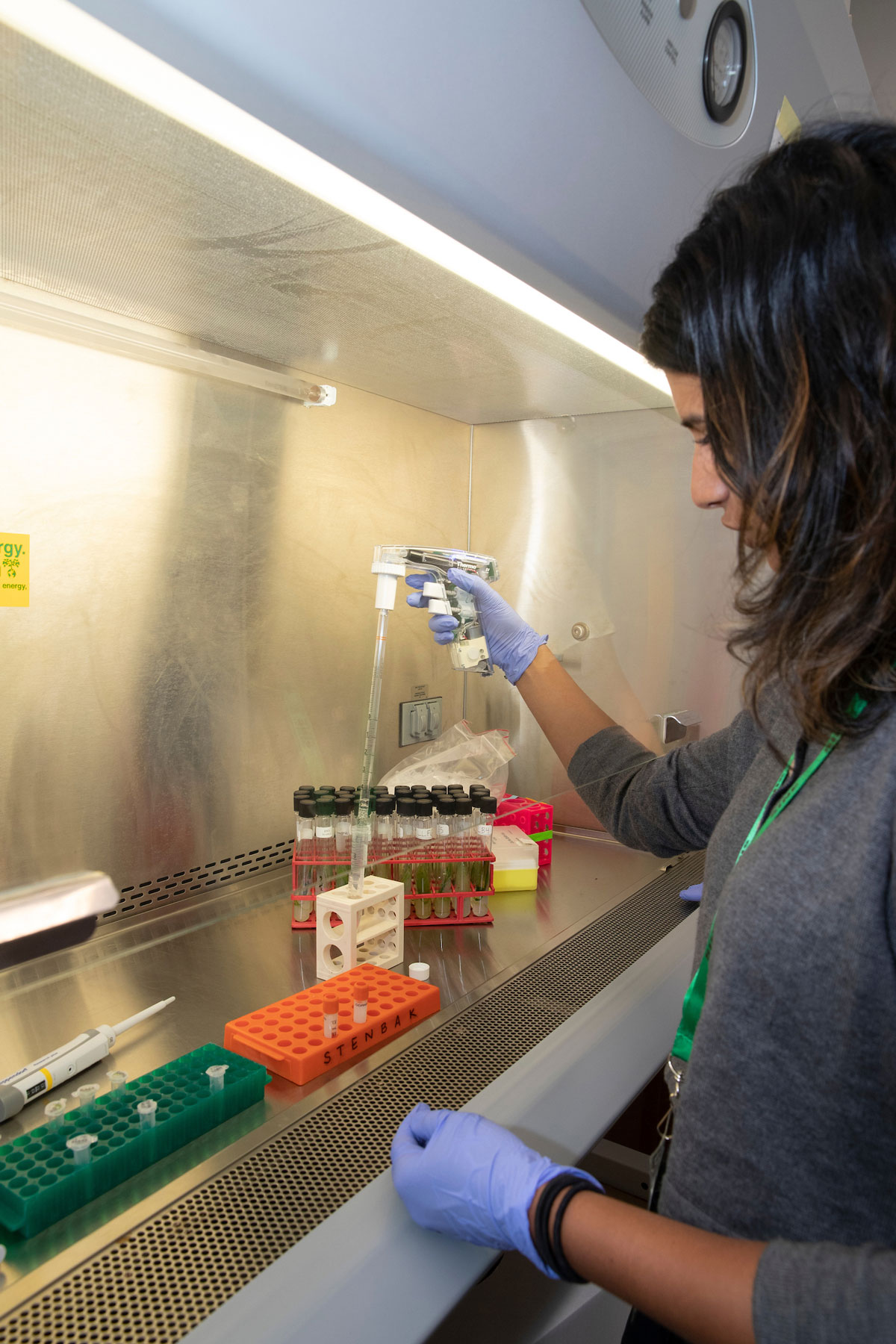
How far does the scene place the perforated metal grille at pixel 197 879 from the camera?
1385 mm

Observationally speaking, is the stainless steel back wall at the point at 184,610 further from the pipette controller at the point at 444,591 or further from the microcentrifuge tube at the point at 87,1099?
the microcentrifuge tube at the point at 87,1099

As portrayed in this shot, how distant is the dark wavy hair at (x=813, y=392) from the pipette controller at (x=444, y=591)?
0.70m

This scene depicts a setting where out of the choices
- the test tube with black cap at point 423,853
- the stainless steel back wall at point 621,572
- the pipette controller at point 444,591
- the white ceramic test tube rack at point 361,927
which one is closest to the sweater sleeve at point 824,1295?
the white ceramic test tube rack at point 361,927

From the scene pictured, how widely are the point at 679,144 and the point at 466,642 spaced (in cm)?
79

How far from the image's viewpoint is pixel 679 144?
1.24m

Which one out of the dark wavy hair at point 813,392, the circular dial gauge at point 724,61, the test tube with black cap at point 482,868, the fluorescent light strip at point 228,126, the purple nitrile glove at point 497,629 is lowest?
the test tube with black cap at point 482,868

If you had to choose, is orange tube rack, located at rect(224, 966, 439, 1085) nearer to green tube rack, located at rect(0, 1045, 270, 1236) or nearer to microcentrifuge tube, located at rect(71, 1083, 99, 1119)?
green tube rack, located at rect(0, 1045, 270, 1236)

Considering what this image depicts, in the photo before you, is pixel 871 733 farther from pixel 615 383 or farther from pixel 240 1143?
pixel 615 383

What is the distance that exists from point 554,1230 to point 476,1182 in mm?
71

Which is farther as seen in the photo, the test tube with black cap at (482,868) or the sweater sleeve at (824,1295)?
the test tube with black cap at (482,868)

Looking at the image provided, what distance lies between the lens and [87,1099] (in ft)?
2.91

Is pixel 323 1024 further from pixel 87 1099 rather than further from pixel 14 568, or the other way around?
pixel 14 568

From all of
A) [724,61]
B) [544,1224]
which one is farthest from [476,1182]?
[724,61]

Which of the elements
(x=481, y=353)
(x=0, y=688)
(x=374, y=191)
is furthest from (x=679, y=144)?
(x=0, y=688)
